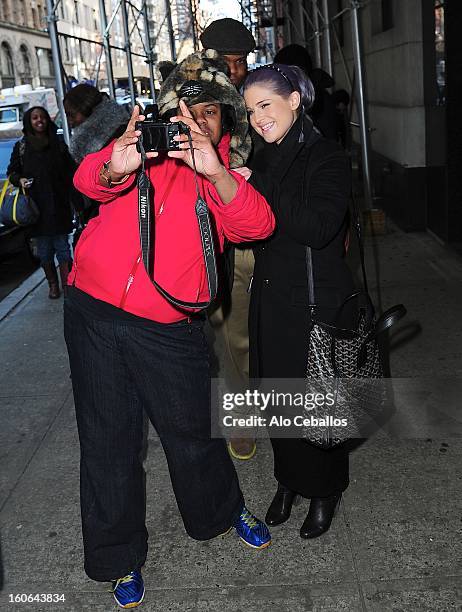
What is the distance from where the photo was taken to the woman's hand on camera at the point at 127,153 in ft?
6.89

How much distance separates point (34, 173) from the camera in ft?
22.8

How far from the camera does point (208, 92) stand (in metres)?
2.32

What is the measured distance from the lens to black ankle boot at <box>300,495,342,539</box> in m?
2.97

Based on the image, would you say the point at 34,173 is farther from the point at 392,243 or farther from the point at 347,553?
the point at 347,553

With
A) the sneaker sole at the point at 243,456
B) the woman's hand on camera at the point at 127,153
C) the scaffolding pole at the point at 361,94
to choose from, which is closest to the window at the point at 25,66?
the scaffolding pole at the point at 361,94

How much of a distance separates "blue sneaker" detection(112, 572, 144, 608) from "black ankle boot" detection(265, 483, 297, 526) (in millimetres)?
649

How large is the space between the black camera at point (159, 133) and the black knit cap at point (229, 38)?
1765mm

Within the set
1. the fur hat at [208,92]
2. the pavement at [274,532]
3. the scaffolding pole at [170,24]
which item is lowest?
the pavement at [274,532]

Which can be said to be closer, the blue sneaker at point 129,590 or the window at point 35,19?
the blue sneaker at point 129,590

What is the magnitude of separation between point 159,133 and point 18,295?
5518 millimetres

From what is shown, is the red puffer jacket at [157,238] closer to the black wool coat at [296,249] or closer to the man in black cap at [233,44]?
the black wool coat at [296,249]

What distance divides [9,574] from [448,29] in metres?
6.60

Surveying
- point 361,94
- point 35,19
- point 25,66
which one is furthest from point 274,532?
point 35,19

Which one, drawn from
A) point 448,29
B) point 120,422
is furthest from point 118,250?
point 448,29
